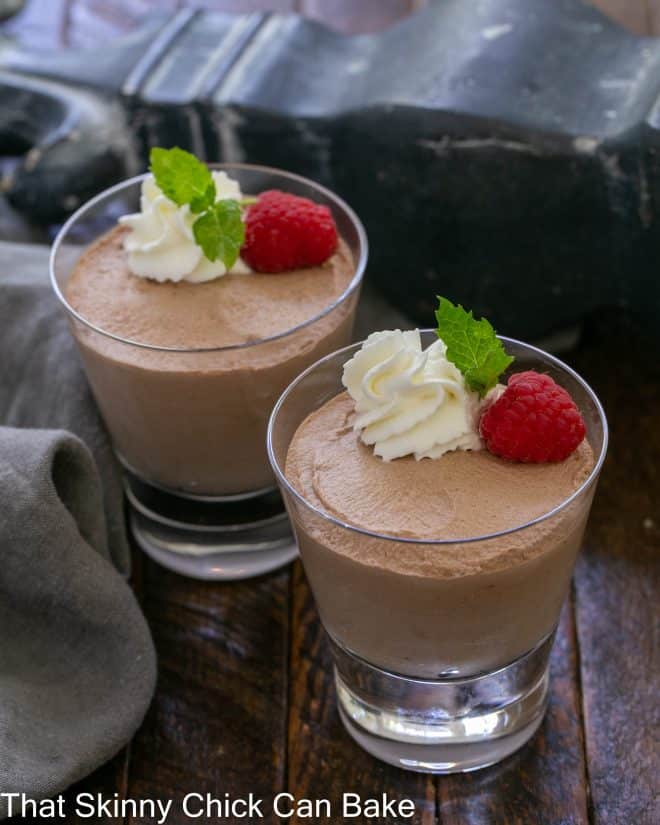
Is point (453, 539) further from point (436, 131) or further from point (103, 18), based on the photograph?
point (103, 18)

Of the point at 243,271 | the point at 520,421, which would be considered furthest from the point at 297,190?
the point at 520,421

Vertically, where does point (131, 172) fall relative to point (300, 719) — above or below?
above

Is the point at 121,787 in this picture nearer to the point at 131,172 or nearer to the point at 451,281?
the point at 451,281

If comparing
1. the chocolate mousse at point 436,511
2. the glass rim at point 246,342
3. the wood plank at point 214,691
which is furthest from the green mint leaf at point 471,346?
the wood plank at point 214,691

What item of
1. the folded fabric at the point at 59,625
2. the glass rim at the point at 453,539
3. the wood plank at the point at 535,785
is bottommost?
the wood plank at the point at 535,785

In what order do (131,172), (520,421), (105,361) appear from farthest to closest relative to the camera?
(131,172)
(105,361)
(520,421)

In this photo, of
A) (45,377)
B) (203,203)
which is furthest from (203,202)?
(45,377)

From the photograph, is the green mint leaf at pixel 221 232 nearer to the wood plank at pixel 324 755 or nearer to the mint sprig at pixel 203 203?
the mint sprig at pixel 203 203

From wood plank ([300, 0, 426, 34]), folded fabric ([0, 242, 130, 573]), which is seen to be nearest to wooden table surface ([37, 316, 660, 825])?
folded fabric ([0, 242, 130, 573])
